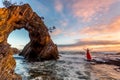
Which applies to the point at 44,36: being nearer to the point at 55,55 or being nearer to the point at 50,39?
the point at 50,39

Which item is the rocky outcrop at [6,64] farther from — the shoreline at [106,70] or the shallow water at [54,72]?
the shoreline at [106,70]

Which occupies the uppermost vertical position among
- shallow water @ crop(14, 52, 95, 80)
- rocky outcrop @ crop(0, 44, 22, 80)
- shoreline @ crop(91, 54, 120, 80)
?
rocky outcrop @ crop(0, 44, 22, 80)

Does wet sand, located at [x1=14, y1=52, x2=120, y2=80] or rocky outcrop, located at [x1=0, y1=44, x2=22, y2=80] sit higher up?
rocky outcrop, located at [x1=0, y1=44, x2=22, y2=80]

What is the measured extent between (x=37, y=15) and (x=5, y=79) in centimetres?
4430

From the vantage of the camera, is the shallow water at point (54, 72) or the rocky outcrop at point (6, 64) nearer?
the rocky outcrop at point (6, 64)

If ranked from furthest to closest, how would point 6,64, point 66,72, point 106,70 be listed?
point 106,70, point 66,72, point 6,64

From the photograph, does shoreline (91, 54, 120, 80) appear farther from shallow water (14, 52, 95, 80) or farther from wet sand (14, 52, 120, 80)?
shallow water (14, 52, 95, 80)

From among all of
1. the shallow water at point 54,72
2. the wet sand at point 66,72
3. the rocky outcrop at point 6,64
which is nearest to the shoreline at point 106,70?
the wet sand at point 66,72

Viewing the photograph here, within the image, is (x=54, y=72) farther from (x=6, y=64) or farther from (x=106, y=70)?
(x=6, y=64)

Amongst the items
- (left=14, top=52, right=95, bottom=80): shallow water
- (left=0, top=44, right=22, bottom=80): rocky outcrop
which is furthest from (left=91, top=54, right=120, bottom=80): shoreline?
(left=0, top=44, right=22, bottom=80): rocky outcrop

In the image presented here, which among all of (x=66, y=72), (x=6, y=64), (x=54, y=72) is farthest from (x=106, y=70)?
(x=6, y=64)

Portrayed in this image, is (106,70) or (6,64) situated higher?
(6,64)

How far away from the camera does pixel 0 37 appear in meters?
23.6

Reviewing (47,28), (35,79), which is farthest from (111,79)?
(47,28)
